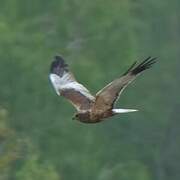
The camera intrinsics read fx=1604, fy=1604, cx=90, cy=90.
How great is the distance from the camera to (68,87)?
13.4 m

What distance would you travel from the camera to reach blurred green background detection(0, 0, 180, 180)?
29234 mm

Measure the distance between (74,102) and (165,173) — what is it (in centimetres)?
1825

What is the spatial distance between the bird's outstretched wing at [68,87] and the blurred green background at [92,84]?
12345 mm

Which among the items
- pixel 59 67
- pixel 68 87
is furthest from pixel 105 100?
pixel 59 67

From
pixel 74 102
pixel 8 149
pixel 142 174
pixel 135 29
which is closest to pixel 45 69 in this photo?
pixel 142 174

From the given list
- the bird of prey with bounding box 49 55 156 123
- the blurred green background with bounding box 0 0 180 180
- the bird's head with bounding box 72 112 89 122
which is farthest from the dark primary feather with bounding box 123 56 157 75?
the blurred green background with bounding box 0 0 180 180

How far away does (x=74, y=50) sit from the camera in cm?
3141

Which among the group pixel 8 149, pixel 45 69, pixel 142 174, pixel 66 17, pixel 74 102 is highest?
pixel 66 17

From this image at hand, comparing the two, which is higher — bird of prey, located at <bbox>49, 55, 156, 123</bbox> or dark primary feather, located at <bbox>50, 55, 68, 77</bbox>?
dark primary feather, located at <bbox>50, 55, 68, 77</bbox>

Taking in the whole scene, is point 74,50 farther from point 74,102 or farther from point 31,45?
point 74,102

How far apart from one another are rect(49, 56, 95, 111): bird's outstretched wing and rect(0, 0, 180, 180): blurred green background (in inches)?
486

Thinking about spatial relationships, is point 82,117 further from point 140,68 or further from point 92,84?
point 92,84

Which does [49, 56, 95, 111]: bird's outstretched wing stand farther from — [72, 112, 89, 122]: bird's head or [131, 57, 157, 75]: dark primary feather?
[131, 57, 157, 75]: dark primary feather

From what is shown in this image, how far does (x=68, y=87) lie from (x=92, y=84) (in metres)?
16.4
